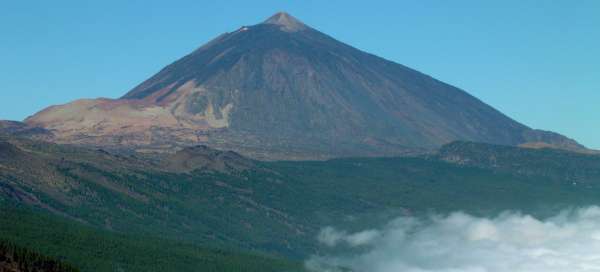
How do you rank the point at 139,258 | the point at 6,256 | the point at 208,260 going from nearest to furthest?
1. the point at 6,256
2. the point at 139,258
3. the point at 208,260

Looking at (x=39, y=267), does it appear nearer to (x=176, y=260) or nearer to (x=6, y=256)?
(x=6, y=256)

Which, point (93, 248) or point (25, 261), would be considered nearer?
point (25, 261)

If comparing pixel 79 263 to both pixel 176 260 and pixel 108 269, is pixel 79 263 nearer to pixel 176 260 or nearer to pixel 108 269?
pixel 108 269

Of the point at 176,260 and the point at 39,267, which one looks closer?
the point at 39,267

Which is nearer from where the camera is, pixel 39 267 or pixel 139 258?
pixel 39 267

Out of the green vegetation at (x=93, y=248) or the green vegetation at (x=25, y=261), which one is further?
the green vegetation at (x=93, y=248)

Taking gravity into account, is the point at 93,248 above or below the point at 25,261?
below

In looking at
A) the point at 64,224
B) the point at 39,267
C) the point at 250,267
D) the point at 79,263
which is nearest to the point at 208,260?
the point at 250,267

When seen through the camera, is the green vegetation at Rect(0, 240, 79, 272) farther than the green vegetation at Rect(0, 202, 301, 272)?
No

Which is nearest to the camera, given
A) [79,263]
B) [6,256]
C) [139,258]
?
[6,256]

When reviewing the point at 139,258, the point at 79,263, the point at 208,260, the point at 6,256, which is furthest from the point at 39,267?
the point at 208,260
